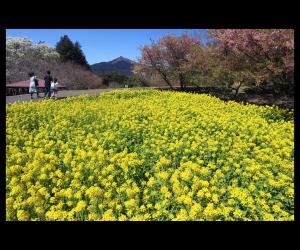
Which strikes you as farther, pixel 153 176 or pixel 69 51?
pixel 69 51

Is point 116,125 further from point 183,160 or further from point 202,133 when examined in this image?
point 183,160

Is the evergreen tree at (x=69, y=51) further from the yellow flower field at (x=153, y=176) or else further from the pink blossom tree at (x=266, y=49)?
the yellow flower field at (x=153, y=176)

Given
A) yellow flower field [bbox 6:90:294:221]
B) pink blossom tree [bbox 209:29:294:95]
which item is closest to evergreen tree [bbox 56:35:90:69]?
pink blossom tree [bbox 209:29:294:95]

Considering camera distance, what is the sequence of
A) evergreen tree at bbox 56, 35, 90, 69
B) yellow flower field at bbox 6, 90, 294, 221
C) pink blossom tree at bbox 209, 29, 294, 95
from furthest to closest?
evergreen tree at bbox 56, 35, 90, 69, pink blossom tree at bbox 209, 29, 294, 95, yellow flower field at bbox 6, 90, 294, 221

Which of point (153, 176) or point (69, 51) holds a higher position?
point (69, 51)

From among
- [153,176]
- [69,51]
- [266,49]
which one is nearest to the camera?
[153,176]

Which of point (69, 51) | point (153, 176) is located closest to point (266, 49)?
point (153, 176)

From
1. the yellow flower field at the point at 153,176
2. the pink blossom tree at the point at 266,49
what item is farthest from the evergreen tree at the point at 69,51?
the yellow flower field at the point at 153,176

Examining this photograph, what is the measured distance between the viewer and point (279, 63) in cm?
1079

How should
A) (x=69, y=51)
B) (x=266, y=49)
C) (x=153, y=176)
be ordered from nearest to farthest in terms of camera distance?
(x=153, y=176), (x=266, y=49), (x=69, y=51)

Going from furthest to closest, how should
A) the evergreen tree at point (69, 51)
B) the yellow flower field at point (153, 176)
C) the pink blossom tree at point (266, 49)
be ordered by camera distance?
the evergreen tree at point (69, 51) < the pink blossom tree at point (266, 49) < the yellow flower field at point (153, 176)

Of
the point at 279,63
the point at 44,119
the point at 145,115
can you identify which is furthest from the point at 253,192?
the point at 279,63

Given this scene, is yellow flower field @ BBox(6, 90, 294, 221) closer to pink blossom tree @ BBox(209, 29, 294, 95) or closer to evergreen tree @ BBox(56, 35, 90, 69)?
pink blossom tree @ BBox(209, 29, 294, 95)

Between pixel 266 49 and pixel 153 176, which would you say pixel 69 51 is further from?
pixel 153 176
